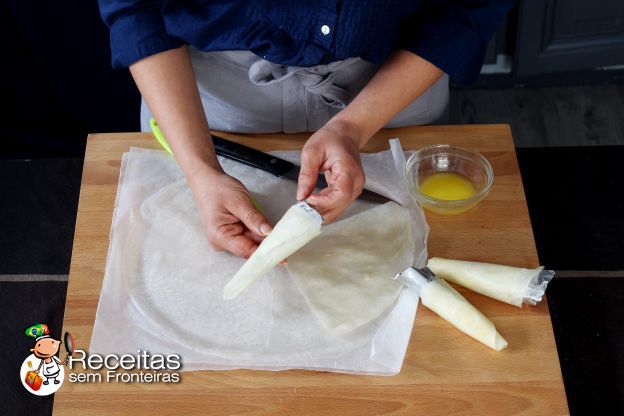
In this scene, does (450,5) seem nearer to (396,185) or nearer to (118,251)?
(396,185)

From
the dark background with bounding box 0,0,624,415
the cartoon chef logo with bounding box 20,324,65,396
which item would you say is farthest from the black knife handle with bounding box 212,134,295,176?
the dark background with bounding box 0,0,624,415

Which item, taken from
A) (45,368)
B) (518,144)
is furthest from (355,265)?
(518,144)

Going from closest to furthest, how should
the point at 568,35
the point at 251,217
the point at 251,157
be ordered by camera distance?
the point at 251,217 < the point at 251,157 < the point at 568,35

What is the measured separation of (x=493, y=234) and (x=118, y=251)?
534 millimetres

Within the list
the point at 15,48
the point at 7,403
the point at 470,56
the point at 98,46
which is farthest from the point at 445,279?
the point at 15,48

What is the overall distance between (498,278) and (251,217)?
1.10ft

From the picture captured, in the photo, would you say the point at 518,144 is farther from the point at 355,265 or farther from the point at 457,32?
the point at 355,265

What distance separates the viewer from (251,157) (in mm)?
1106

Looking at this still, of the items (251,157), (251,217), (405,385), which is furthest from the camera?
(251,157)

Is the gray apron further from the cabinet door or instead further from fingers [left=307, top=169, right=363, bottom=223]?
the cabinet door

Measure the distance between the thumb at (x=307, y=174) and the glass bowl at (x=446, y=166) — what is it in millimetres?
176

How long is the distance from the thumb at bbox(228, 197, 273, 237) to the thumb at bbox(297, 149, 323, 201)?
58 mm

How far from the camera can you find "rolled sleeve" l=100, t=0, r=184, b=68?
1045mm

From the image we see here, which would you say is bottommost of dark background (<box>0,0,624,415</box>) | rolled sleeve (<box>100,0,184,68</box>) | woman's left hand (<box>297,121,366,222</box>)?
dark background (<box>0,0,624,415</box>)
